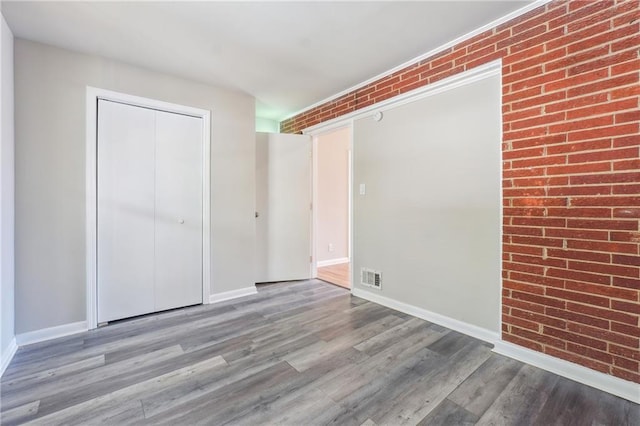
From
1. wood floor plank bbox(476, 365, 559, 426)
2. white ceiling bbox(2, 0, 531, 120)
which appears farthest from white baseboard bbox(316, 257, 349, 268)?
wood floor plank bbox(476, 365, 559, 426)

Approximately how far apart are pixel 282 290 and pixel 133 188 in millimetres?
2026

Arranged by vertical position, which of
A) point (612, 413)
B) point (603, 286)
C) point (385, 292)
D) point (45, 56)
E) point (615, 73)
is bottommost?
point (612, 413)

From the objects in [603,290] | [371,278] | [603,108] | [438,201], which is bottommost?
[371,278]

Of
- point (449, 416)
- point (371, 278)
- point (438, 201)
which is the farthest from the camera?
point (371, 278)

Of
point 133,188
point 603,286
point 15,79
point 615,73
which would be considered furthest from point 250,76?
point 603,286

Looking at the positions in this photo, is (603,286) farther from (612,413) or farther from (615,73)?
(615,73)

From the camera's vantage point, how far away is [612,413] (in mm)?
1474

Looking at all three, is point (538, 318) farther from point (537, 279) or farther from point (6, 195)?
point (6, 195)

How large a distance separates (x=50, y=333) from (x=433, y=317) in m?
3.32

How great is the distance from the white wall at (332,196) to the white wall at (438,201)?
1.68 meters

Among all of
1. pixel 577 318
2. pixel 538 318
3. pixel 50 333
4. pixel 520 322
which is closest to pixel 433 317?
pixel 520 322

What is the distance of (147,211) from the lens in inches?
109

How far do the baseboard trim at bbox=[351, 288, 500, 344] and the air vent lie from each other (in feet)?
0.34

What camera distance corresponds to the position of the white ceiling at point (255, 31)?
6.23 feet
